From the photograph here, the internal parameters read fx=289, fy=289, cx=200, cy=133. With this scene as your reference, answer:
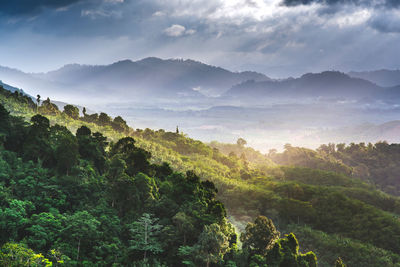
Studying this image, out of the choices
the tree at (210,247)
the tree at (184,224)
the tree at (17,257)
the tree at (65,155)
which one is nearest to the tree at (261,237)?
the tree at (210,247)

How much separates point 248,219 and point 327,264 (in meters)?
18.6

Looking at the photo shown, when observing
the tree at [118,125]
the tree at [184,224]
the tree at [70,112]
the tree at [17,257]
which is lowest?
the tree at [184,224]

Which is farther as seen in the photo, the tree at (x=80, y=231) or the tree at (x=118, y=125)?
the tree at (x=118, y=125)

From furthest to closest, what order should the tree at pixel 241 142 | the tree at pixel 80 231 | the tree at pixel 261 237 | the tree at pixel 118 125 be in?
1. the tree at pixel 241 142
2. the tree at pixel 118 125
3. the tree at pixel 261 237
4. the tree at pixel 80 231

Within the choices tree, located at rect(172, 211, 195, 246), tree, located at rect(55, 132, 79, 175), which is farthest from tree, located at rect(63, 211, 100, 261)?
tree, located at rect(55, 132, 79, 175)

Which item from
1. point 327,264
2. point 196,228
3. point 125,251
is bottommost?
point 327,264

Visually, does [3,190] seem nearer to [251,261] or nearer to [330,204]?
[251,261]

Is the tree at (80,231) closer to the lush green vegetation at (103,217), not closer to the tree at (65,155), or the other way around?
the lush green vegetation at (103,217)

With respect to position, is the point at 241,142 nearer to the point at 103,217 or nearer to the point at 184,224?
the point at 103,217

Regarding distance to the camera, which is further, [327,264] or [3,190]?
[327,264]

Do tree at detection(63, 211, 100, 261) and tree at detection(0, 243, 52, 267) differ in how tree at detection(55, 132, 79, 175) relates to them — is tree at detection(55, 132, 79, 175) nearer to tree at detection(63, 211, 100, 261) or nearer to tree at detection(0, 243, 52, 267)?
tree at detection(63, 211, 100, 261)

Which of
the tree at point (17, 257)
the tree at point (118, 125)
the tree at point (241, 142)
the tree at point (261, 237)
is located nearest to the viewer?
the tree at point (17, 257)

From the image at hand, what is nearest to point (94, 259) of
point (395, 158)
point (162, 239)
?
point (162, 239)

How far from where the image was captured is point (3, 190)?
27.1 m
